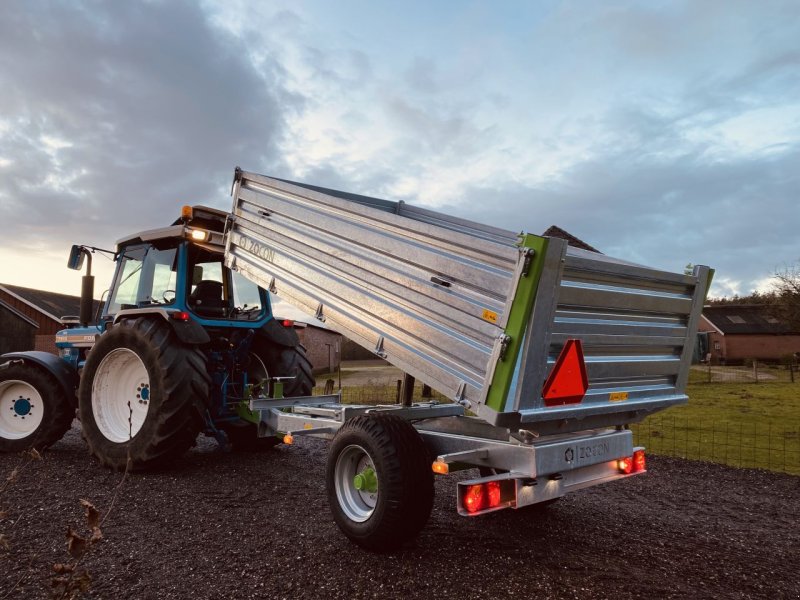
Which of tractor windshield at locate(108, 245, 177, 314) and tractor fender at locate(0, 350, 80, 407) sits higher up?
tractor windshield at locate(108, 245, 177, 314)

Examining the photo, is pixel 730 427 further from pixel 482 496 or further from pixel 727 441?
pixel 482 496

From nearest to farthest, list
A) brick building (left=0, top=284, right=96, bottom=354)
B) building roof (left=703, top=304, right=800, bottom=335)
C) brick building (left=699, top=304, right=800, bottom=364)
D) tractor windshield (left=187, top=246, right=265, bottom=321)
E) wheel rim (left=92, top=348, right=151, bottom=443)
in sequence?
wheel rim (left=92, top=348, right=151, bottom=443) → tractor windshield (left=187, top=246, right=265, bottom=321) → brick building (left=0, top=284, right=96, bottom=354) → brick building (left=699, top=304, right=800, bottom=364) → building roof (left=703, top=304, right=800, bottom=335)

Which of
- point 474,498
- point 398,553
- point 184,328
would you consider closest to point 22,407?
point 184,328

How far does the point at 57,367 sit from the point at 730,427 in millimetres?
10135

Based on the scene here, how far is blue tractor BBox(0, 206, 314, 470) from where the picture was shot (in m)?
5.38

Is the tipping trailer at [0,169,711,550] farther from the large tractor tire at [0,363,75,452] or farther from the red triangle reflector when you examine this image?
the large tractor tire at [0,363,75,452]

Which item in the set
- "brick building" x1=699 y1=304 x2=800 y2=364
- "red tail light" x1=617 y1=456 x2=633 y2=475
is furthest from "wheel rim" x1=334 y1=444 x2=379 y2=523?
"brick building" x1=699 y1=304 x2=800 y2=364

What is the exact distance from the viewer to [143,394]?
575 centimetres

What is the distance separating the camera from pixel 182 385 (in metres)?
5.29

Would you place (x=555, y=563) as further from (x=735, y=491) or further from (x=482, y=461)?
(x=735, y=491)

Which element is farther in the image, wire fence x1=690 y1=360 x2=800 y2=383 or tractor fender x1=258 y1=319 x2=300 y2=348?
wire fence x1=690 y1=360 x2=800 y2=383

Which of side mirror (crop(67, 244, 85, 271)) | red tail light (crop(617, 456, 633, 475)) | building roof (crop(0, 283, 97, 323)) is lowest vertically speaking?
red tail light (crop(617, 456, 633, 475))

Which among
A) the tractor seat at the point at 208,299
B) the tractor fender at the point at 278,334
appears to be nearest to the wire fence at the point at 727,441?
the tractor fender at the point at 278,334

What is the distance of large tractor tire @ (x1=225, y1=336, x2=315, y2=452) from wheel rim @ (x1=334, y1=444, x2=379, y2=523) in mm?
2694
